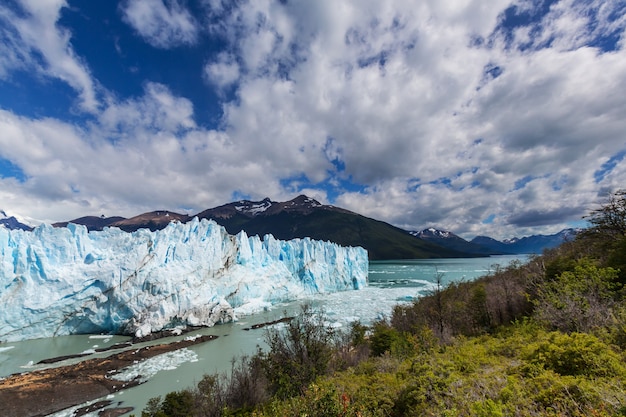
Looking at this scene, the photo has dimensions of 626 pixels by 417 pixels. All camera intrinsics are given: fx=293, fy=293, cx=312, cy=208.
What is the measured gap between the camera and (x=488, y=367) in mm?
7352

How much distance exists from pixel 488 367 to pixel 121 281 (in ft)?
109

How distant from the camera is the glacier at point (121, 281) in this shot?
27078 millimetres

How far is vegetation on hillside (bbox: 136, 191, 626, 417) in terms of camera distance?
4836mm

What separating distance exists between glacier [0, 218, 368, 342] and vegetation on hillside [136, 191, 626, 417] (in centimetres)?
1950

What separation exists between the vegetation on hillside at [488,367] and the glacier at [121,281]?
19.5 meters

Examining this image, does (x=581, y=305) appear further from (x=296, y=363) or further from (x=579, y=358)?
(x=296, y=363)

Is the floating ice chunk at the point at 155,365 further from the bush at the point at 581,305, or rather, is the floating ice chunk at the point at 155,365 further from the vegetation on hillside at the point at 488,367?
the bush at the point at 581,305

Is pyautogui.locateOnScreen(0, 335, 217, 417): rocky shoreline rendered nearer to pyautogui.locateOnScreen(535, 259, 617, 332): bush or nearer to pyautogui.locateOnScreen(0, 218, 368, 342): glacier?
pyautogui.locateOnScreen(0, 218, 368, 342): glacier

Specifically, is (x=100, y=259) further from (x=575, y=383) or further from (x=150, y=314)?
(x=575, y=383)

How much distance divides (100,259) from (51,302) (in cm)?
564

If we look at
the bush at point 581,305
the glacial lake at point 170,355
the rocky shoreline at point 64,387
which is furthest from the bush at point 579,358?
the rocky shoreline at point 64,387

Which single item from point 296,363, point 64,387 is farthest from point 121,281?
point 296,363

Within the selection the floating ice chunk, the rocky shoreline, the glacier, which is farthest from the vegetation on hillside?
the glacier

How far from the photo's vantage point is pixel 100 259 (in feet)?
104
